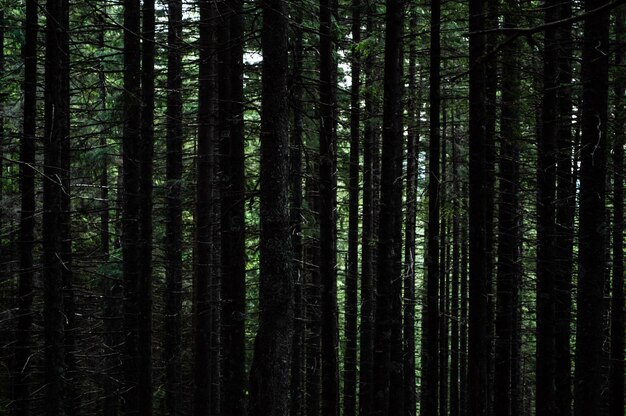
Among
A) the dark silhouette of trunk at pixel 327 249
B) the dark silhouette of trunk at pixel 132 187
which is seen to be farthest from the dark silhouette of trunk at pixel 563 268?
the dark silhouette of trunk at pixel 132 187

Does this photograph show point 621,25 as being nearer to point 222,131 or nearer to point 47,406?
point 222,131

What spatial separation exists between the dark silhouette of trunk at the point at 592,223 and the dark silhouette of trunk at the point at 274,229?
4702mm

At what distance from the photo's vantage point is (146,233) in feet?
38.5

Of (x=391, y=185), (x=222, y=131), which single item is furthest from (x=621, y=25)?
(x=222, y=131)

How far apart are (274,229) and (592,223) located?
5.03 meters

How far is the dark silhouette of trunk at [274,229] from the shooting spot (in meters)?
7.64

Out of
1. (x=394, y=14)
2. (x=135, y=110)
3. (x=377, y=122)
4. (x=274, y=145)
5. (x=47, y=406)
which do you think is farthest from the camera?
(x=377, y=122)

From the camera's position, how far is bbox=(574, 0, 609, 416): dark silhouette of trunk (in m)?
8.22

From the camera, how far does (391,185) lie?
11047 millimetres

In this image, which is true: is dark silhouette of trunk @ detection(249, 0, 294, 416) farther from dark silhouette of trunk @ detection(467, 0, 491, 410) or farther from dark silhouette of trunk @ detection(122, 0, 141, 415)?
dark silhouette of trunk @ detection(467, 0, 491, 410)

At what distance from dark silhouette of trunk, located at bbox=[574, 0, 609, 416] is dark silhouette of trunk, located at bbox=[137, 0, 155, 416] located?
28.3 feet

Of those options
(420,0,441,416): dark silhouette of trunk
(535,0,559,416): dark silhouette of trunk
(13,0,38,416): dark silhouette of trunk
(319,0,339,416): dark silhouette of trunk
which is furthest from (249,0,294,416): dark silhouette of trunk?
(13,0,38,416): dark silhouette of trunk

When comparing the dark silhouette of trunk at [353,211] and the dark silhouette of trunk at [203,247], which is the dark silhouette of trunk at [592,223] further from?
the dark silhouette of trunk at [203,247]

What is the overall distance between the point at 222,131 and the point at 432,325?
6.71 meters
